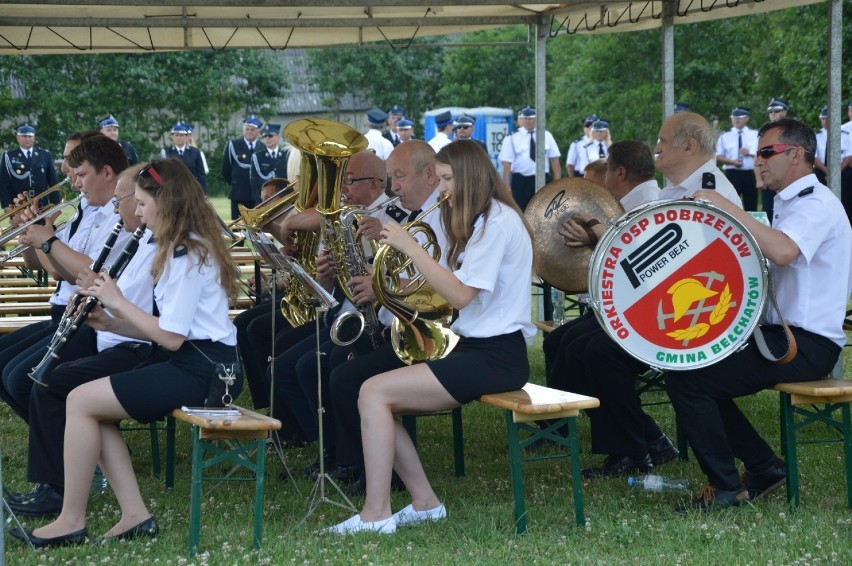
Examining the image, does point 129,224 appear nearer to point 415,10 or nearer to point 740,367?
point 740,367

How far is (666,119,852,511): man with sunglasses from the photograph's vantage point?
466 cm

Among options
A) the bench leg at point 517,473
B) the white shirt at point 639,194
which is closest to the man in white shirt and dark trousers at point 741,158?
the white shirt at point 639,194

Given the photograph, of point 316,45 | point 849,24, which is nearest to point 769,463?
point 316,45

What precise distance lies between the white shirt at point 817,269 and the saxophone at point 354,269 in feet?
5.60

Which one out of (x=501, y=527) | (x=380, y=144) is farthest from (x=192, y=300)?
(x=380, y=144)

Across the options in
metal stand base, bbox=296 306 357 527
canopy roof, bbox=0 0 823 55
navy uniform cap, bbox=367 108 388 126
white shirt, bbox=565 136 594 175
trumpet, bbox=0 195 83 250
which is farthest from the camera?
white shirt, bbox=565 136 594 175

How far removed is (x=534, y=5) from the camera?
827 centimetres

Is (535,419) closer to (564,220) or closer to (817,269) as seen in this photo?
(817,269)

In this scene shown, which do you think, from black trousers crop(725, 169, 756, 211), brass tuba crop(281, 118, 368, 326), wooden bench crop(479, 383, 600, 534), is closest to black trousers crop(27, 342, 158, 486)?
brass tuba crop(281, 118, 368, 326)

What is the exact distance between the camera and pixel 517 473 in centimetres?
448

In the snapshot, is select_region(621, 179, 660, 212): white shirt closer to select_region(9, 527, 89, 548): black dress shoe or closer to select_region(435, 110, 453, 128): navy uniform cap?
select_region(9, 527, 89, 548): black dress shoe

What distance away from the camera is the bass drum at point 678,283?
4477 millimetres

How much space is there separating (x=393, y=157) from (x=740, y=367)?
1986 millimetres

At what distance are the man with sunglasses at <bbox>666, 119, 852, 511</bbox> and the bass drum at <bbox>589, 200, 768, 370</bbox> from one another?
0.48ft
